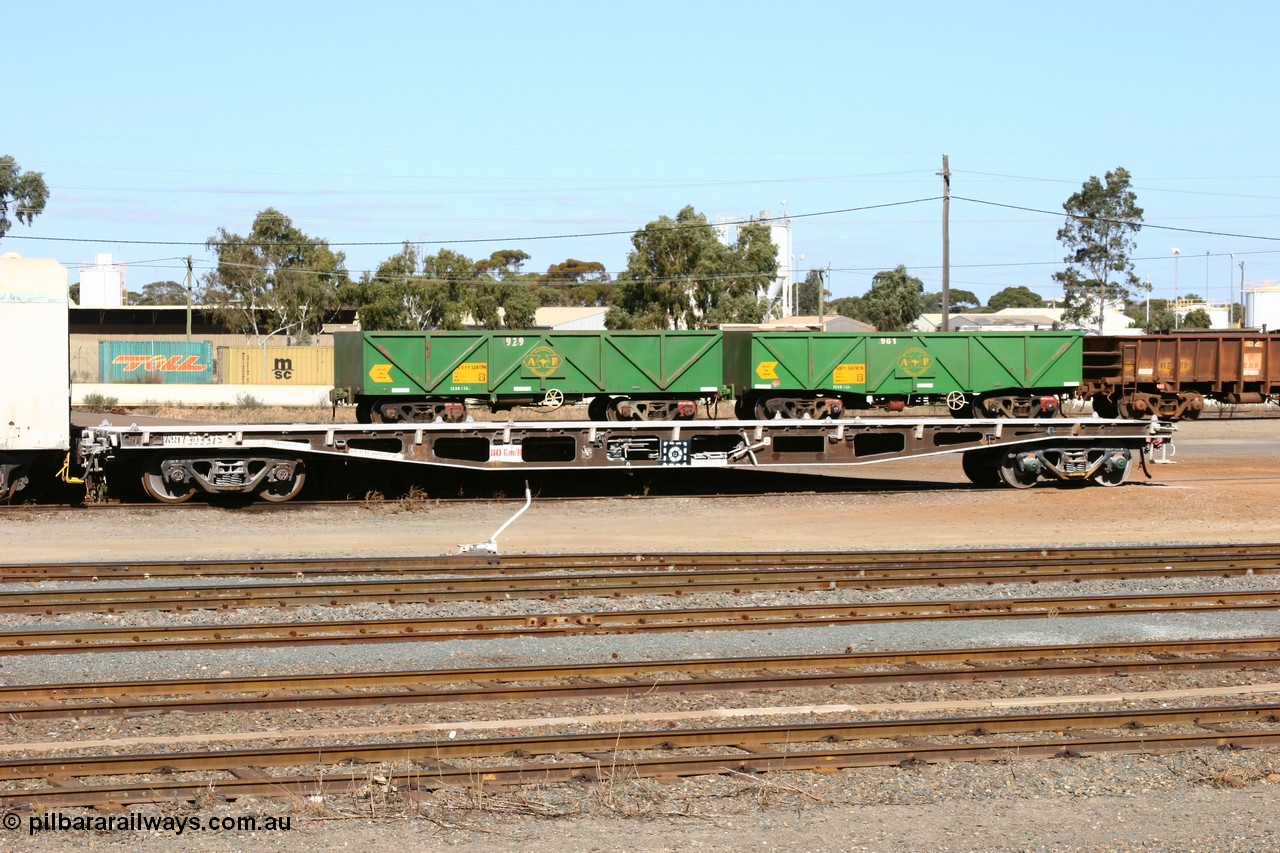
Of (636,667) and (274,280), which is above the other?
(274,280)

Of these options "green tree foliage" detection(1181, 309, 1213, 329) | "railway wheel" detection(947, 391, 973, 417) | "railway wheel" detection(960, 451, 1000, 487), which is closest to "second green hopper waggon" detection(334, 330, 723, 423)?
"railway wheel" detection(947, 391, 973, 417)

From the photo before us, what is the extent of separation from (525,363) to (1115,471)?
445 inches

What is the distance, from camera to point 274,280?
7681 centimetres

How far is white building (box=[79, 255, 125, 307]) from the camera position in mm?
87500

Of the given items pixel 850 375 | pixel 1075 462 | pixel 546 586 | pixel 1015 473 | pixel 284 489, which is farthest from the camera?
pixel 850 375

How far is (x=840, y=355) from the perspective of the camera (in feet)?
84.9

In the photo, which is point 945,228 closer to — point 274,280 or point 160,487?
point 160,487

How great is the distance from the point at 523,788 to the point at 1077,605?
696cm

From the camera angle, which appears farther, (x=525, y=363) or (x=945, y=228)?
(x=945, y=228)

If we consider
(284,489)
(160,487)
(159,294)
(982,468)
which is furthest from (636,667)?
(159,294)

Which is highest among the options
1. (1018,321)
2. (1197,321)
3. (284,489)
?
(1197,321)

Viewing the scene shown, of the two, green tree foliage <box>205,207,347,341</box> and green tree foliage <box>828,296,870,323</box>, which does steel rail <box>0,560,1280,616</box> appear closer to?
green tree foliage <box>205,207,347,341</box>

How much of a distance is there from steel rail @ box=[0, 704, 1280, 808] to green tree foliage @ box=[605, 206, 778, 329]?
57.2 m

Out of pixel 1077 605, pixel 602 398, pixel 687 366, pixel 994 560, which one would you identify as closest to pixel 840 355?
pixel 687 366
